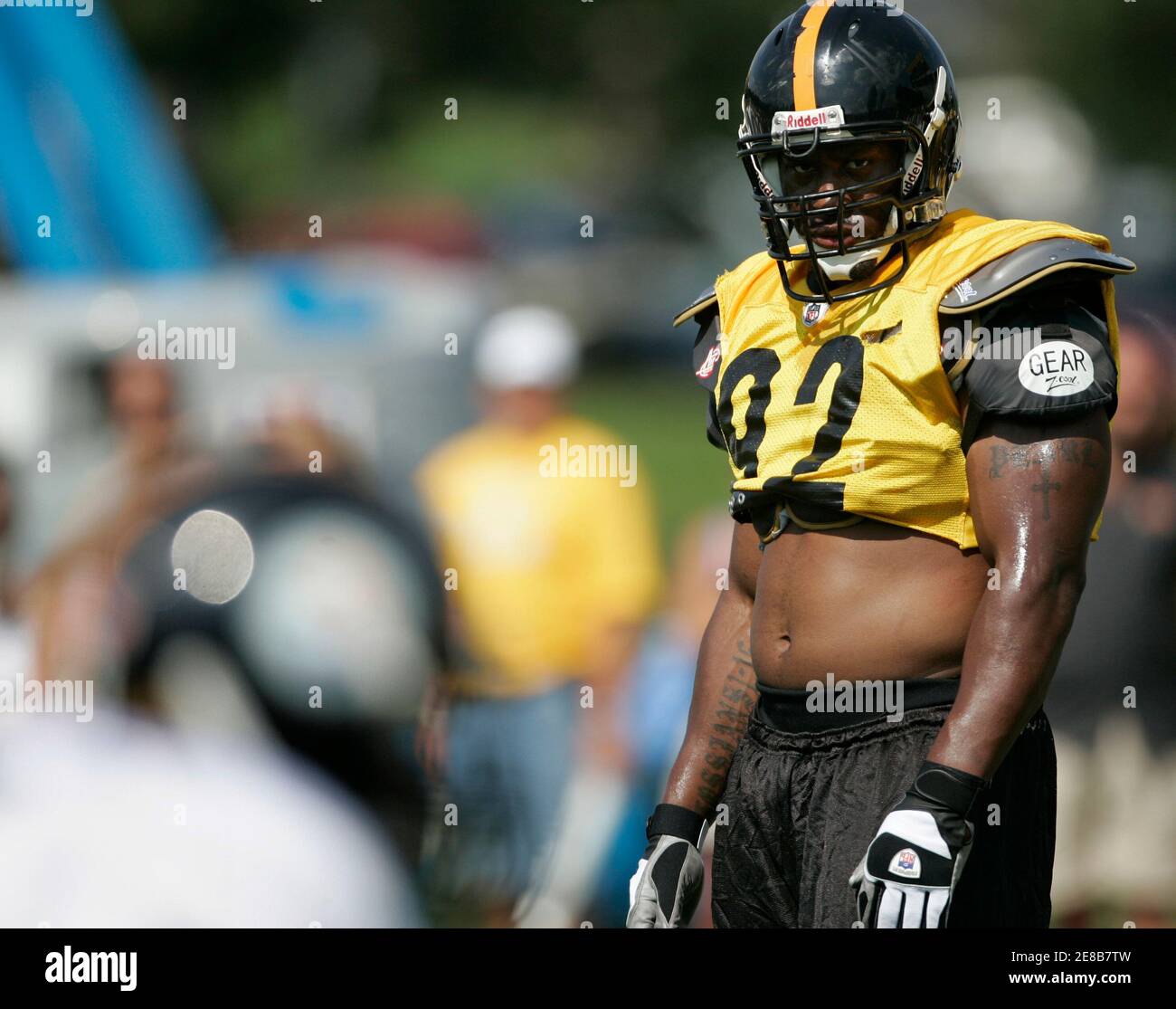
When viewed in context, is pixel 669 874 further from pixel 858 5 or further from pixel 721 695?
pixel 858 5

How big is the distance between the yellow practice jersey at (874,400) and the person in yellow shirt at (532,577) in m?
2.66

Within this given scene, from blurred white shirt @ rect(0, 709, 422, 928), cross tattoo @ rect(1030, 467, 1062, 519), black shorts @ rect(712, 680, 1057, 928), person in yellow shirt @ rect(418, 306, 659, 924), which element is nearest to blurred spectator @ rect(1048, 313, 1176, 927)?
person in yellow shirt @ rect(418, 306, 659, 924)

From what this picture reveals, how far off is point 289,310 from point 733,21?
2779 centimetres

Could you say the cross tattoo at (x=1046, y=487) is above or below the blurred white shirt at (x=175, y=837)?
above

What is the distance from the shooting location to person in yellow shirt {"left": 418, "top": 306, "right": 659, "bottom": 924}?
6090mm

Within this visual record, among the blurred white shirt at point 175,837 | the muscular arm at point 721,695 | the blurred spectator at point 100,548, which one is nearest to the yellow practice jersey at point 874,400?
the muscular arm at point 721,695

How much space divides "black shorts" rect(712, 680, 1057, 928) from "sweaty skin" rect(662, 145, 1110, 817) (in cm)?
9

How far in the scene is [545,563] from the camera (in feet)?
22.1

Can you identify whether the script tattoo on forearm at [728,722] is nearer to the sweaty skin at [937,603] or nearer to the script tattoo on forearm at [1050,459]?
the sweaty skin at [937,603]

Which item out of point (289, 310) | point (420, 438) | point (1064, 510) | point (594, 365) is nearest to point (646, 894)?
point (1064, 510)

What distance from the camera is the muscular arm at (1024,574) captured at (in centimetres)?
279

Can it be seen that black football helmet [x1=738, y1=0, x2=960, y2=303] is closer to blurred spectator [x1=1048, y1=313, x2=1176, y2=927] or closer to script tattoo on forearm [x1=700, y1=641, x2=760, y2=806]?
script tattoo on forearm [x1=700, y1=641, x2=760, y2=806]

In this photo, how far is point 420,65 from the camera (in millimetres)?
35812
